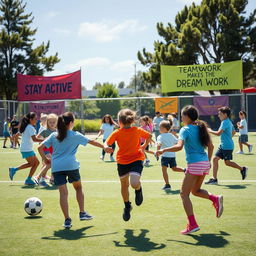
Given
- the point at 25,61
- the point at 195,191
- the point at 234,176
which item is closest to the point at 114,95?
the point at 25,61

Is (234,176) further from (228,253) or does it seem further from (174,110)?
(174,110)

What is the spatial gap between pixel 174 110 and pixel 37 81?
11.7 metres

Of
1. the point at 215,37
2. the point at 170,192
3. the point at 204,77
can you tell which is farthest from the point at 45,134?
the point at 215,37

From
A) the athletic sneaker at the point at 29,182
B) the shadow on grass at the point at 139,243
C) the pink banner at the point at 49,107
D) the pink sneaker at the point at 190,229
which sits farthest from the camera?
the pink banner at the point at 49,107

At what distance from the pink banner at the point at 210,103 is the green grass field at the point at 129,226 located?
21.0 meters

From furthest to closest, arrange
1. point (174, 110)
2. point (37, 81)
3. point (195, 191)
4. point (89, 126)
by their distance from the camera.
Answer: point (89, 126), point (37, 81), point (174, 110), point (195, 191)

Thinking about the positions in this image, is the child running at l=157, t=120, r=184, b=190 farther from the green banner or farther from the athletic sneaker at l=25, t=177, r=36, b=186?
the green banner

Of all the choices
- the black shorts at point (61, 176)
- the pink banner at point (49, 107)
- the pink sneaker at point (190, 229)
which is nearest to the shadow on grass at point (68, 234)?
the black shorts at point (61, 176)

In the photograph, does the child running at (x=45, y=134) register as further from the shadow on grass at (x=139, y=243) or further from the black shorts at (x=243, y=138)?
the black shorts at (x=243, y=138)

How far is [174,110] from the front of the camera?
93.9 feet

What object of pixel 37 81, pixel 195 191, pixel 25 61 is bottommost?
pixel 195 191

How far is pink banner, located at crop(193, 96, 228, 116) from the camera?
1156 inches

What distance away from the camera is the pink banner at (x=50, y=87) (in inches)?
1190

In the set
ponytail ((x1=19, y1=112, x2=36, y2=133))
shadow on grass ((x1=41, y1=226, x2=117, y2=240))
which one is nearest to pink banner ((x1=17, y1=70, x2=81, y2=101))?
ponytail ((x1=19, y1=112, x2=36, y2=133))
